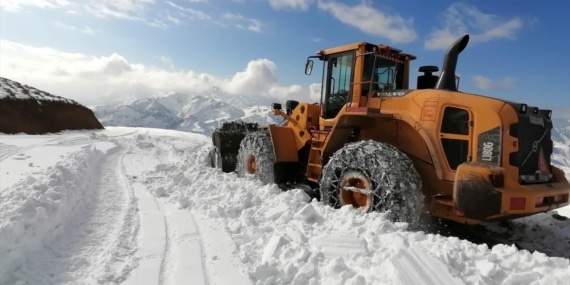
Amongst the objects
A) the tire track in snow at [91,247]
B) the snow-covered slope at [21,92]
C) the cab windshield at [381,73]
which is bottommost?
the tire track in snow at [91,247]

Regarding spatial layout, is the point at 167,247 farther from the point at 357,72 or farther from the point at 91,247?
the point at 357,72

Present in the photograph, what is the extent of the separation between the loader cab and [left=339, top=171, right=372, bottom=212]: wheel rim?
1635 mm

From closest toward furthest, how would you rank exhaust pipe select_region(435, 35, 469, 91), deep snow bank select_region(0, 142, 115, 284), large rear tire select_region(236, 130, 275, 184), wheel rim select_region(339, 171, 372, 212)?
1. deep snow bank select_region(0, 142, 115, 284)
2. wheel rim select_region(339, 171, 372, 212)
3. exhaust pipe select_region(435, 35, 469, 91)
4. large rear tire select_region(236, 130, 275, 184)

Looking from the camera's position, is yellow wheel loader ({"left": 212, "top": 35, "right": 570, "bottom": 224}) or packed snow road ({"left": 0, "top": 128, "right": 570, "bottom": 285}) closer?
packed snow road ({"left": 0, "top": 128, "right": 570, "bottom": 285})

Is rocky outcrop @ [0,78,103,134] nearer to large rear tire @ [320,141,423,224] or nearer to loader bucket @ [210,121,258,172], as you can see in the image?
loader bucket @ [210,121,258,172]

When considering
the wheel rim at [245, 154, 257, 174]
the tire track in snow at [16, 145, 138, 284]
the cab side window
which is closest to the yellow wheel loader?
the cab side window

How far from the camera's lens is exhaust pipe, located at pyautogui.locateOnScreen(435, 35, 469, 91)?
6008 millimetres

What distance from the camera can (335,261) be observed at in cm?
349

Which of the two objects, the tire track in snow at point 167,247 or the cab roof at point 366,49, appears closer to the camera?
the tire track in snow at point 167,247

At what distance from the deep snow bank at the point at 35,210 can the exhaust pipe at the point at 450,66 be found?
5.61m

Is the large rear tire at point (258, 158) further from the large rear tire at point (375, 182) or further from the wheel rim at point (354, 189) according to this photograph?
the wheel rim at point (354, 189)

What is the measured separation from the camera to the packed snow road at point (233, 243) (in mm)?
3350

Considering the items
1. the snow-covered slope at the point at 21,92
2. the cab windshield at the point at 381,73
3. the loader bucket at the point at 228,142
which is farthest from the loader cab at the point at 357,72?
the snow-covered slope at the point at 21,92

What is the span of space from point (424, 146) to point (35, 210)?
→ 16.8 ft
